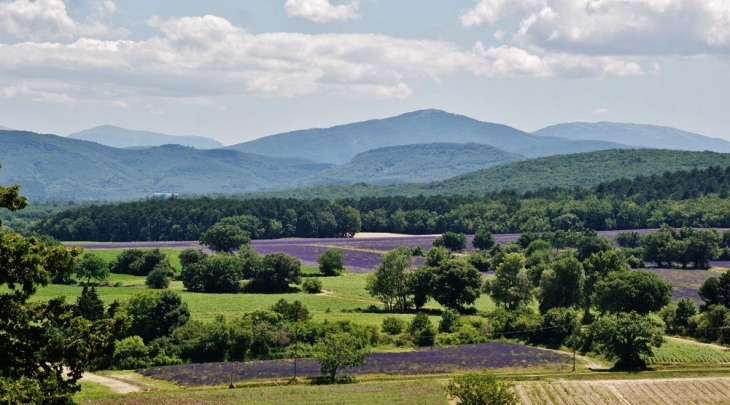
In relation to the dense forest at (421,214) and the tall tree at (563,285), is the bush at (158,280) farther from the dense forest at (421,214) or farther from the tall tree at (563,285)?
the dense forest at (421,214)

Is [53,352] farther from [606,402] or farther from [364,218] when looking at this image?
[364,218]

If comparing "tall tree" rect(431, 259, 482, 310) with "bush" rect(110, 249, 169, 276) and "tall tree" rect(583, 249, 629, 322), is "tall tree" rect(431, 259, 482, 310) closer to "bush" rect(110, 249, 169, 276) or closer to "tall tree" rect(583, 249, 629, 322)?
"tall tree" rect(583, 249, 629, 322)

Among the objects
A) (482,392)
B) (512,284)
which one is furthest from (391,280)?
(482,392)

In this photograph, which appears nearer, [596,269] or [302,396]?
[302,396]

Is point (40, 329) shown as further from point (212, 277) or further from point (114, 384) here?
point (212, 277)

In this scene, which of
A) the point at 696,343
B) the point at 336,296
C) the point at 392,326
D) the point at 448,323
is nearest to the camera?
the point at 696,343

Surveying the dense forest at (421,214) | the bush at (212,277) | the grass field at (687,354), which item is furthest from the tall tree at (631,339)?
the dense forest at (421,214)

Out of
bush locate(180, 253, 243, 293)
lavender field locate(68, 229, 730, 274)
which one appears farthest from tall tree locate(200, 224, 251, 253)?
bush locate(180, 253, 243, 293)
